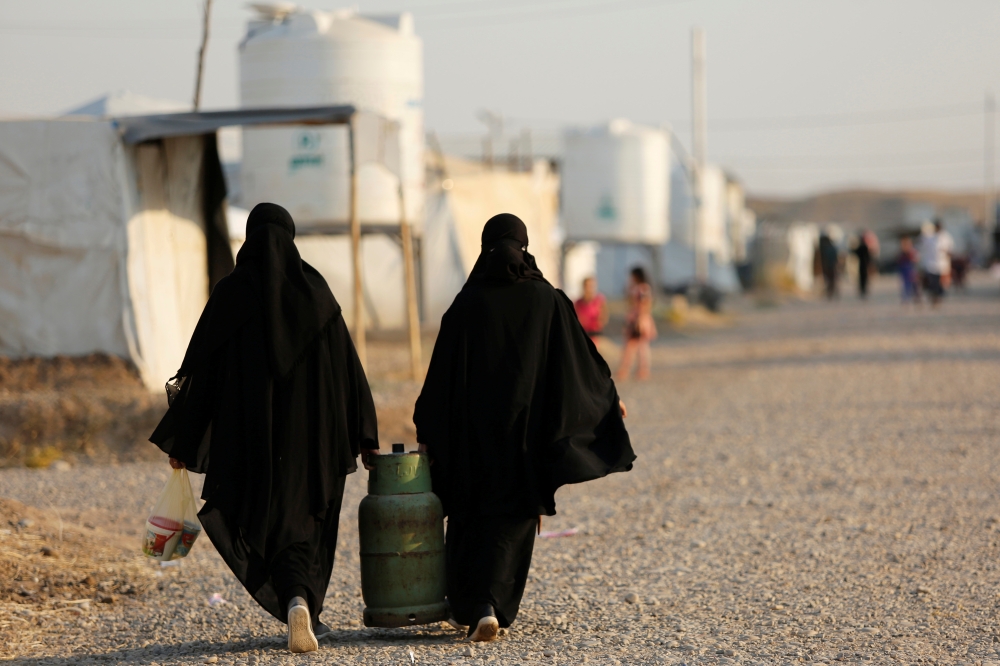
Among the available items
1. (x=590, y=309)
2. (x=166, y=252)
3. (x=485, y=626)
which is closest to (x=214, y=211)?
(x=166, y=252)

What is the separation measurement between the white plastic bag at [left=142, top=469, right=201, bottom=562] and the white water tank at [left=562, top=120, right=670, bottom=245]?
67.6 feet

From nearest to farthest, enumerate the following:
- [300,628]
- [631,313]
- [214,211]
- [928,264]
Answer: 1. [300,628]
2. [214,211]
3. [631,313]
4. [928,264]

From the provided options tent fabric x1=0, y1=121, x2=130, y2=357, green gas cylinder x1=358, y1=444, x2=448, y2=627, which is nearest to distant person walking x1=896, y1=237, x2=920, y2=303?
tent fabric x1=0, y1=121, x2=130, y2=357

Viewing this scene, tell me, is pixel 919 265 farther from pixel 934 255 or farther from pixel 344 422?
pixel 344 422

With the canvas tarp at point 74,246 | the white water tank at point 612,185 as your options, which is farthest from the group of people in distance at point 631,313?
the white water tank at point 612,185

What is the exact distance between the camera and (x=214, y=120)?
9508 millimetres

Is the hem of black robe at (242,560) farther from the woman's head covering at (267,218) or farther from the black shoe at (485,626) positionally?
the woman's head covering at (267,218)

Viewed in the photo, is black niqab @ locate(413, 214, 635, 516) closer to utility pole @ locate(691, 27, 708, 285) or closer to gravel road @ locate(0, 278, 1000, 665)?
gravel road @ locate(0, 278, 1000, 665)

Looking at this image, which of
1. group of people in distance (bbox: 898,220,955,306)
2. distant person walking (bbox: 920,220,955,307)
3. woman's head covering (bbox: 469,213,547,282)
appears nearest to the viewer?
woman's head covering (bbox: 469,213,547,282)

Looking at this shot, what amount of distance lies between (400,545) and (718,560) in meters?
2.01

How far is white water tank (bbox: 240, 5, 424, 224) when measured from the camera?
1291 cm

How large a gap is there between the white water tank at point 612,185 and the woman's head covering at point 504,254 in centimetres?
2016

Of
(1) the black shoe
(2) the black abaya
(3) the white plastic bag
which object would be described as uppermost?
(3) the white plastic bag

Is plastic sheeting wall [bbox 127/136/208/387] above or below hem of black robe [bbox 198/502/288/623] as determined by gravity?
above
